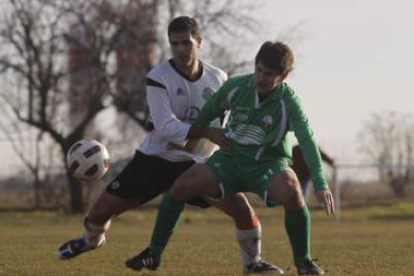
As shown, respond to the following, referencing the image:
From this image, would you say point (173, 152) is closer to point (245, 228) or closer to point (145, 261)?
point (245, 228)

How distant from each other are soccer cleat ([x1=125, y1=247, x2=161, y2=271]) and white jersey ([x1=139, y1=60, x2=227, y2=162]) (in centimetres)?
86

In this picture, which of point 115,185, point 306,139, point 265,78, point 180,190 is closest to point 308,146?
point 306,139

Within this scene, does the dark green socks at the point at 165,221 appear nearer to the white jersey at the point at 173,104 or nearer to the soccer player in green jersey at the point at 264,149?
the soccer player in green jersey at the point at 264,149

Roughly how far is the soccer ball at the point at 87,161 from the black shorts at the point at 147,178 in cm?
44

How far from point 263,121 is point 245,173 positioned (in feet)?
1.35

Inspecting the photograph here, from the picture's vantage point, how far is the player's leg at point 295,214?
777 centimetres

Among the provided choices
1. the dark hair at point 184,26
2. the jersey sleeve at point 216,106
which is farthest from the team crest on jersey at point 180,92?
the dark hair at point 184,26

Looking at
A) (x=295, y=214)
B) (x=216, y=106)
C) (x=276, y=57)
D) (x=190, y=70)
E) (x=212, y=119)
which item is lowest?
(x=295, y=214)

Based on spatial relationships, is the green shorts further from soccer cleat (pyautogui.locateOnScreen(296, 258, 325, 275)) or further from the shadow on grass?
the shadow on grass

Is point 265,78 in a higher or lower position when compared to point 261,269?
higher

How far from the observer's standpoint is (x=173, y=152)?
338 inches

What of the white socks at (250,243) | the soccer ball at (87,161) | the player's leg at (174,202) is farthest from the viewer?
the soccer ball at (87,161)

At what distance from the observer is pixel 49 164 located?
3250 centimetres

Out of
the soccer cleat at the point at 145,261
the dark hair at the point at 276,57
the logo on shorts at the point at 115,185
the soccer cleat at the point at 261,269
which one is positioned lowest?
the soccer cleat at the point at 261,269
